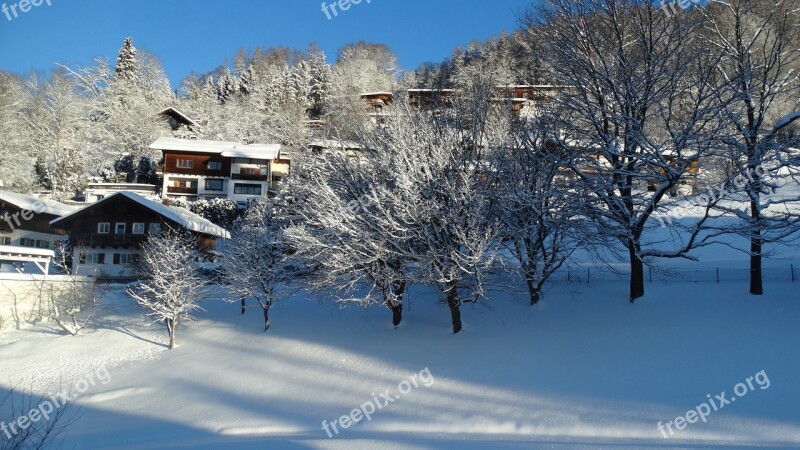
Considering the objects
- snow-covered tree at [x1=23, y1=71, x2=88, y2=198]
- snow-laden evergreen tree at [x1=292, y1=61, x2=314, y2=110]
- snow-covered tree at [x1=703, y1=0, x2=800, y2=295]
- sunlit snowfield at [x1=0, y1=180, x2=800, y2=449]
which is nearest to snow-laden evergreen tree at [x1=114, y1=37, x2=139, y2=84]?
snow-covered tree at [x1=23, y1=71, x2=88, y2=198]

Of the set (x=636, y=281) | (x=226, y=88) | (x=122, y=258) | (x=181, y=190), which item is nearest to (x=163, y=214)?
(x=122, y=258)

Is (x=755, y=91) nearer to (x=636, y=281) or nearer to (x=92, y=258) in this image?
(x=636, y=281)

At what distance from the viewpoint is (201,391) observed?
56.9ft

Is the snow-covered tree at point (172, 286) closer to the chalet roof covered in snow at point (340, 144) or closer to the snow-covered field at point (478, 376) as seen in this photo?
the snow-covered field at point (478, 376)

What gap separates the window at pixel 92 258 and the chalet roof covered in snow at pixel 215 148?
1753 cm

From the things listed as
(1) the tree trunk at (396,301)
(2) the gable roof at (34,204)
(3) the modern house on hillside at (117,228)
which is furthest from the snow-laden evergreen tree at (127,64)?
(1) the tree trunk at (396,301)

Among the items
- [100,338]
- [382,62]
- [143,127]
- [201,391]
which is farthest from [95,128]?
[382,62]

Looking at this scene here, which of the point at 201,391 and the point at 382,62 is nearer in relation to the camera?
the point at 201,391

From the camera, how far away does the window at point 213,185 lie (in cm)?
5191

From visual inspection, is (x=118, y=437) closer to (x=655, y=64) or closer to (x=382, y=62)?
(x=655, y=64)

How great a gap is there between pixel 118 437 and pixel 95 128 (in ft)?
186

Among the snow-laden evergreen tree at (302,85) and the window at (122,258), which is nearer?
the window at (122,258)

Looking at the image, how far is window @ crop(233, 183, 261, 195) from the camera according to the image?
5150 cm

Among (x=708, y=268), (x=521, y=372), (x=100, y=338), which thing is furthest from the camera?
(x=100, y=338)
